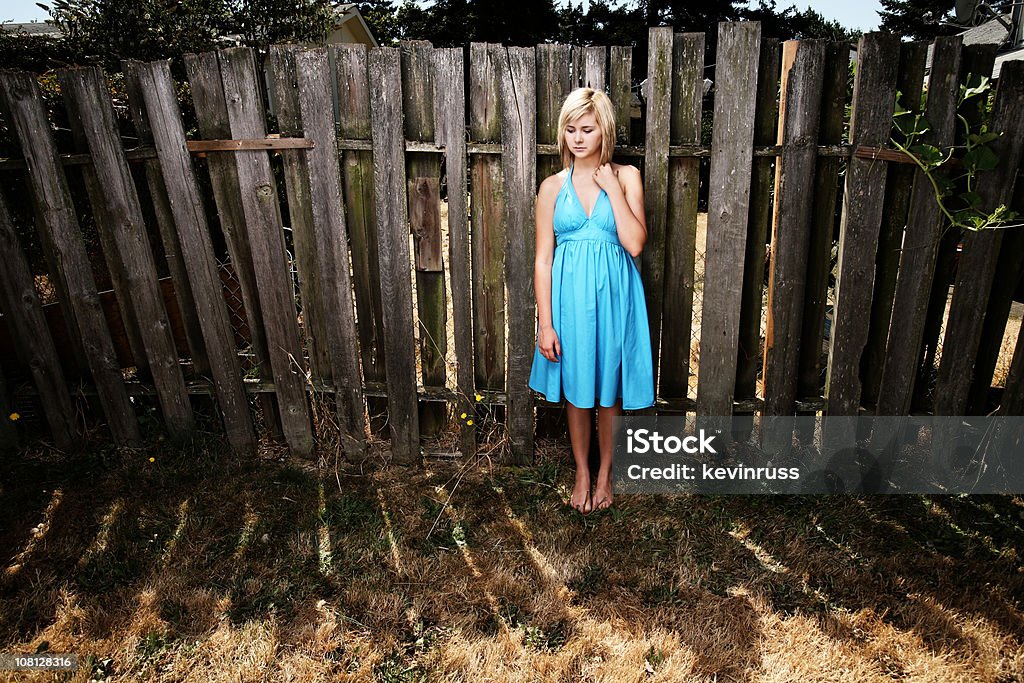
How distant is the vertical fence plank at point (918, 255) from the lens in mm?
2670

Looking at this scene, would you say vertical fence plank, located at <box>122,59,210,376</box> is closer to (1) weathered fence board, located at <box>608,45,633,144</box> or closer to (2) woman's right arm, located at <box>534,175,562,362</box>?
(2) woman's right arm, located at <box>534,175,562,362</box>

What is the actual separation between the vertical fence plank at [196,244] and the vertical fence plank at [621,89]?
6.50 feet

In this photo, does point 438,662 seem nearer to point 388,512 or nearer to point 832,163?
point 388,512

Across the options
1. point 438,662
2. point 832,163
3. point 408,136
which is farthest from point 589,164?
point 438,662

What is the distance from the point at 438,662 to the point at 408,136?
2195mm

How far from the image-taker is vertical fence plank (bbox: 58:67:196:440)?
297 centimetres

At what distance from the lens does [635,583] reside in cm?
261

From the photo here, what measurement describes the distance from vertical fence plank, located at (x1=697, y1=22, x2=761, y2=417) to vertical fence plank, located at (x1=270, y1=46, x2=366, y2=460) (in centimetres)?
170

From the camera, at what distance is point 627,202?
2785mm

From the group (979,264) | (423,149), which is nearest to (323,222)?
(423,149)

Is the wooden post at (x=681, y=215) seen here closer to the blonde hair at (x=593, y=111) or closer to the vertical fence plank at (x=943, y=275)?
the blonde hair at (x=593, y=111)

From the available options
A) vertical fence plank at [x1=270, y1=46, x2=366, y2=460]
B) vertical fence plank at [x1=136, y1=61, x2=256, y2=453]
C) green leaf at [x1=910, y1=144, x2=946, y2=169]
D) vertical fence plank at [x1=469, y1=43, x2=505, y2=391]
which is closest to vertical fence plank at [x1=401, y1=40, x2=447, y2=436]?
vertical fence plank at [x1=469, y1=43, x2=505, y2=391]

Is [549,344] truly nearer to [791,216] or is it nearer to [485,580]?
[485,580]

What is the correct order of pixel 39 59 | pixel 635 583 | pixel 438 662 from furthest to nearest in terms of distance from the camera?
pixel 39 59, pixel 635 583, pixel 438 662
